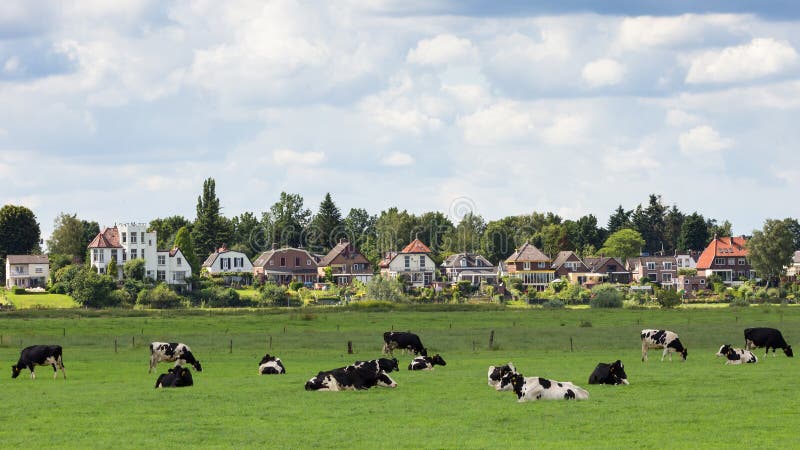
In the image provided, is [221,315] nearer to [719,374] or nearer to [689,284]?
[719,374]

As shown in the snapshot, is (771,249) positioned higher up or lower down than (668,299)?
higher up

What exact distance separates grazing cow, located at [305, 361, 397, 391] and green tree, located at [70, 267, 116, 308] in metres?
105

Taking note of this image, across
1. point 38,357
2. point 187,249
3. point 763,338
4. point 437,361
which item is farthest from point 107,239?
point 763,338

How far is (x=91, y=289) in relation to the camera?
132 metres

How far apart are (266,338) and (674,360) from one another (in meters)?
29.6

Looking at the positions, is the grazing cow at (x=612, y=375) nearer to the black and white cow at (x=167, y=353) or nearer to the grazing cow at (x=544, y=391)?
the grazing cow at (x=544, y=391)

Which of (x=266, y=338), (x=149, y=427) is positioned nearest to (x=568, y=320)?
(x=266, y=338)

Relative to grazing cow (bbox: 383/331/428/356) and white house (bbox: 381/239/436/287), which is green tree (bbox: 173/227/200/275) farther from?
grazing cow (bbox: 383/331/428/356)

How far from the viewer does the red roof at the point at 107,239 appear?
510 ft

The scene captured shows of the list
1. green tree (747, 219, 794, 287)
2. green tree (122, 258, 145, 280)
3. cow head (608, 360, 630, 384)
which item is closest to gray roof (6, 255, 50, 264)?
green tree (122, 258, 145, 280)

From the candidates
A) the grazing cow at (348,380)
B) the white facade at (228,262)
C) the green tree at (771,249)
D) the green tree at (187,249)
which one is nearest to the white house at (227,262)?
the white facade at (228,262)

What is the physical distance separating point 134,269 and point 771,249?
347 ft

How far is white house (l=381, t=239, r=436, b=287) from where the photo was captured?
185375mm

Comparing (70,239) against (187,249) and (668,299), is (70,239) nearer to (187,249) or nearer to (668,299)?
(187,249)
